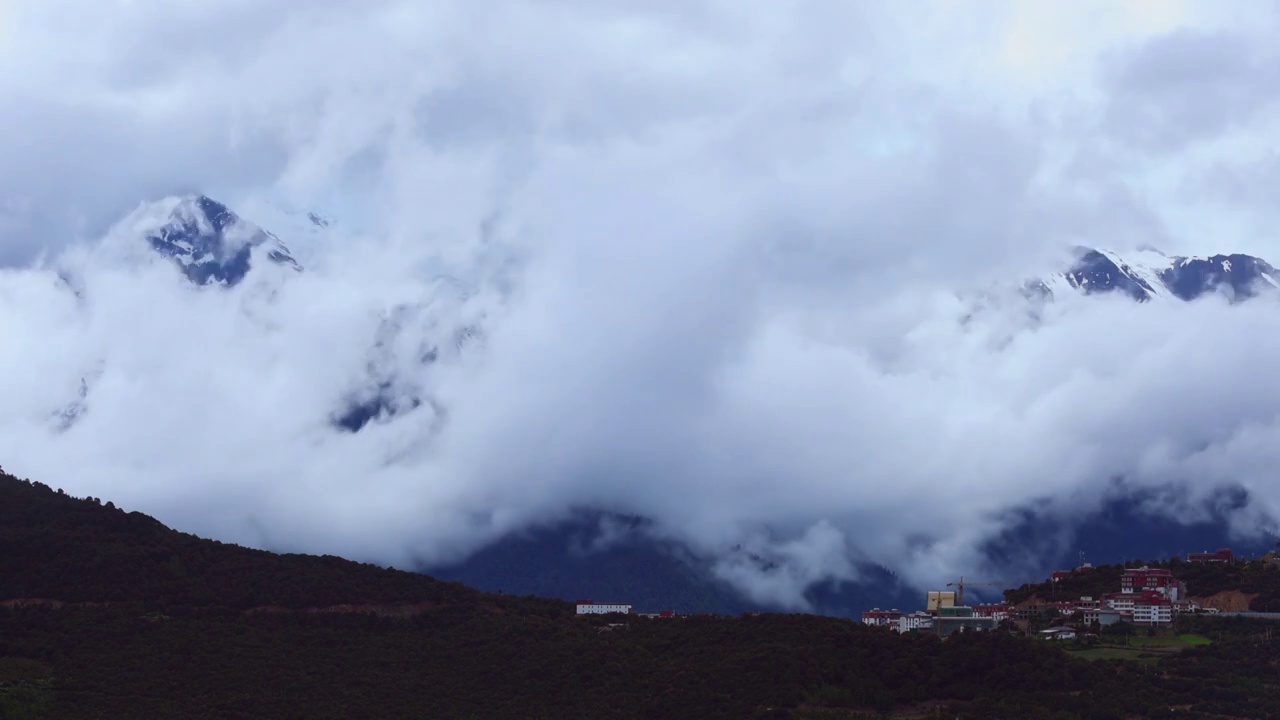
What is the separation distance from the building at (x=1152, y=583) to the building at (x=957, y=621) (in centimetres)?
1232

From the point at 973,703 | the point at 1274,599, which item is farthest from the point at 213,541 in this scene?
the point at 1274,599

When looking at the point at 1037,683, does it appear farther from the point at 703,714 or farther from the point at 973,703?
the point at 703,714

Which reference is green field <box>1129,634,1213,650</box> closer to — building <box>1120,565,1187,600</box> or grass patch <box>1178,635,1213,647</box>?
grass patch <box>1178,635,1213,647</box>

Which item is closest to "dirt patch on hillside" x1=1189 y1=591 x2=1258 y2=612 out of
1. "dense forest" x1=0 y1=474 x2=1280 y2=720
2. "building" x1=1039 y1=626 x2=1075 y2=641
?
"dense forest" x1=0 y1=474 x2=1280 y2=720

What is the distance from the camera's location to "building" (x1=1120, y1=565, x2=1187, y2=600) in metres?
113

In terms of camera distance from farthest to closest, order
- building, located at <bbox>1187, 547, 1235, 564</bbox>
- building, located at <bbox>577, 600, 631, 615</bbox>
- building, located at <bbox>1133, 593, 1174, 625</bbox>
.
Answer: building, located at <bbox>1187, 547, 1235, 564</bbox> < building, located at <bbox>577, 600, 631, 615</bbox> < building, located at <bbox>1133, 593, 1174, 625</bbox>

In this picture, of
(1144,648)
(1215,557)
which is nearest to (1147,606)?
(1144,648)

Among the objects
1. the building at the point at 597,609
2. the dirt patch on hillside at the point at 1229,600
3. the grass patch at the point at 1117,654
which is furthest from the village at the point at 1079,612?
the building at the point at 597,609

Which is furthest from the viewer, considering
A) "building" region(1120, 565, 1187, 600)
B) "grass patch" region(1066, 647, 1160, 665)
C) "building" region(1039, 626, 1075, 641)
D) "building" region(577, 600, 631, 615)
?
"building" region(1120, 565, 1187, 600)

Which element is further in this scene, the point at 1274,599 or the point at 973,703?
the point at 1274,599

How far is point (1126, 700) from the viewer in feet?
250

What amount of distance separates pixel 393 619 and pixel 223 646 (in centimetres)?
1195

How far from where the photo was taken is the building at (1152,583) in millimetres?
113031

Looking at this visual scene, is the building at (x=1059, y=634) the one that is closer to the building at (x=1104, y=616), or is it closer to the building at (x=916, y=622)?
the building at (x=1104, y=616)
